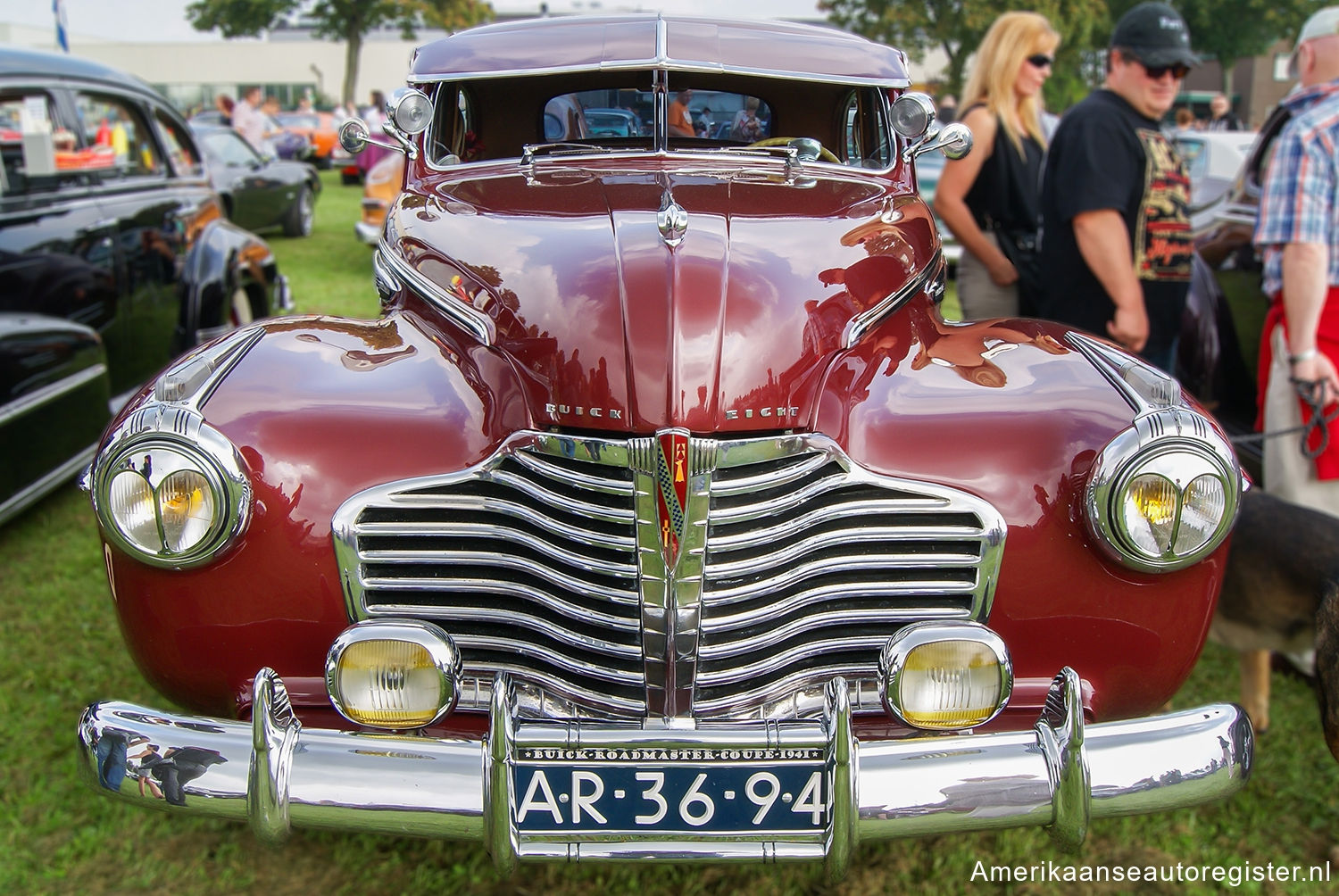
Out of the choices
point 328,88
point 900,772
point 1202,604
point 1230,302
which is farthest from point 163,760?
point 328,88

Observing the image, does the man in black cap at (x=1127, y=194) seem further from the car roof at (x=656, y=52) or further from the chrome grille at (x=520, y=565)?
the chrome grille at (x=520, y=565)

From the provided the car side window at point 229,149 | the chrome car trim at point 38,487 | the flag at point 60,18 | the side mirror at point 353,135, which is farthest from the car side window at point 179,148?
the flag at point 60,18

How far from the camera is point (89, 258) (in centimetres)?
421

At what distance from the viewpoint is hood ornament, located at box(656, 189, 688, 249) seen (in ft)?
6.74

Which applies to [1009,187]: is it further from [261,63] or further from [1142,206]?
[261,63]

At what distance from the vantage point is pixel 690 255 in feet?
6.70

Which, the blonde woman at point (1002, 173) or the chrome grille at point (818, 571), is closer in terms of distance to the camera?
the chrome grille at point (818, 571)

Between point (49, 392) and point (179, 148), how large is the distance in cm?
226

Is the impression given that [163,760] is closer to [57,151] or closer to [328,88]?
[57,151]

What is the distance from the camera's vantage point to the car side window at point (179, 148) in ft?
17.3

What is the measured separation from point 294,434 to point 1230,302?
155 inches

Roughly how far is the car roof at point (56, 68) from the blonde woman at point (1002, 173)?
12.0ft

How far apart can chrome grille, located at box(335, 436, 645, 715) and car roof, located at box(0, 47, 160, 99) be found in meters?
3.28

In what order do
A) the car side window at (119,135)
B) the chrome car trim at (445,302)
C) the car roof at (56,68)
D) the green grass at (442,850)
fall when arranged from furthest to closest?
the car side window at (119,135)
the car roof at (56,68)
the green grass at (442,850)
the chrome car trim at (445,302)
